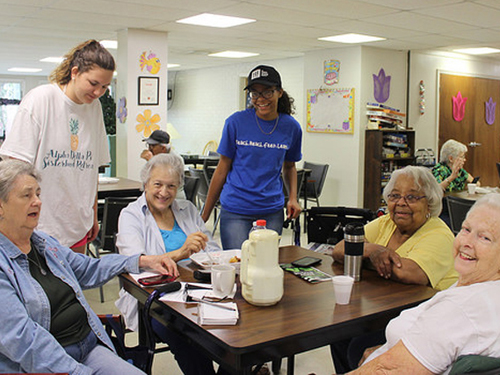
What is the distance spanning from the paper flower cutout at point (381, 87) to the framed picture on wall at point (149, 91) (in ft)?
10.7

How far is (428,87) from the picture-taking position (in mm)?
9023

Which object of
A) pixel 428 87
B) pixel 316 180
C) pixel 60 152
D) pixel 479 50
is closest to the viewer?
pixel 60 152

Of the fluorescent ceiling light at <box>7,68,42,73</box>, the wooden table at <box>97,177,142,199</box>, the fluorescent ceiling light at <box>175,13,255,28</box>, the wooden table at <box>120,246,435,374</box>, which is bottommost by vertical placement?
the wooden table at <box>120,246,435,374</box>

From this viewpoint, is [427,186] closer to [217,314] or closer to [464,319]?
[464,319]

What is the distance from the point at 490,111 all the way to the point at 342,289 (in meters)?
9.41

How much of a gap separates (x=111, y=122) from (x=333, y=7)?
118 inches

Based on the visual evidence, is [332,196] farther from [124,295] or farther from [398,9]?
[124,295]

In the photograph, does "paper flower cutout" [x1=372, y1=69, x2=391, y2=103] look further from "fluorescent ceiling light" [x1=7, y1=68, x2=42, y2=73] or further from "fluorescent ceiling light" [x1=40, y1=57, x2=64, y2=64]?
"fluorescent ceiling light" [x1=7, y1=68, x2=42, y2=73]

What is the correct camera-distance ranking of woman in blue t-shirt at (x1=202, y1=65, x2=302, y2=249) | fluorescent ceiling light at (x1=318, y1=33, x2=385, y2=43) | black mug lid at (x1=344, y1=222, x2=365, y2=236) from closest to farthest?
black mug lid at (x1=344, y1=222, x2=365, y2=236)
woman in blue t-shirt at (x1=202, y1=65, x2=302, y2=249)
fluorescent ceiling light at (x1=318, y1=33, x2=385, y2=43)

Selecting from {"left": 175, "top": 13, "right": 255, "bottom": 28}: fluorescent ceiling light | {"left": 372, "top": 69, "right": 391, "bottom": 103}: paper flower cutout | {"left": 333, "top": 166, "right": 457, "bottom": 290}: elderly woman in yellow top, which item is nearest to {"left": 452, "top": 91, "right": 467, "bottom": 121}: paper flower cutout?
{"left": 372, "top": 69, "right": 391, "bottom": 103}: paper flower cutout

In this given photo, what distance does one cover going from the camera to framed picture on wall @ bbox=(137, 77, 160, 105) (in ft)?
22.7

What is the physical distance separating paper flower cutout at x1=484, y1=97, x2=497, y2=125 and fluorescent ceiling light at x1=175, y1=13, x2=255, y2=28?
5.83 metres

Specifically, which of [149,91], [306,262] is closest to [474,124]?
[149,91]

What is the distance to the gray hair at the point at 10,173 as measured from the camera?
1.84 meters
